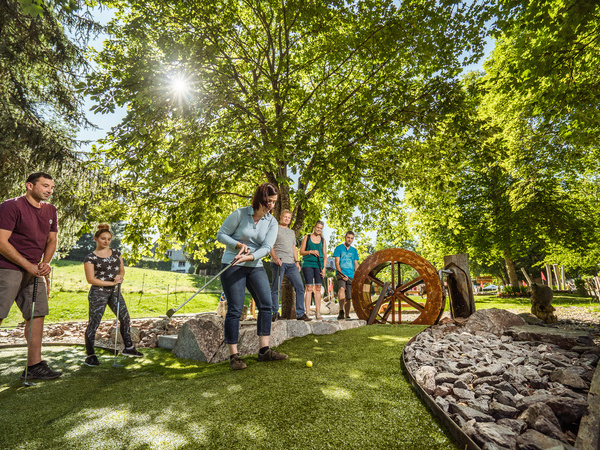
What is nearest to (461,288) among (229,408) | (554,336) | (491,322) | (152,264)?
(491,322)

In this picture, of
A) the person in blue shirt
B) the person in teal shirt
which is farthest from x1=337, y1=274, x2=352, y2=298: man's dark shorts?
the person in teal shirt

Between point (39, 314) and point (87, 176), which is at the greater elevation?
point (87, 176)

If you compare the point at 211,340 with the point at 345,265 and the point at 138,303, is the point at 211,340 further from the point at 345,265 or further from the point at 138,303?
the point at 138,303

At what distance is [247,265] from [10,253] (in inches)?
99.1

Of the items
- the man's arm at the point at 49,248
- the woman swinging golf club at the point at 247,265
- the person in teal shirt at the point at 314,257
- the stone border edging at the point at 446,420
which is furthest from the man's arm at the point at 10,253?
the person in teal shirt at the point at 314,257

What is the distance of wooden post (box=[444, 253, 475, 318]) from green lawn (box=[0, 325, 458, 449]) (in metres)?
2.65

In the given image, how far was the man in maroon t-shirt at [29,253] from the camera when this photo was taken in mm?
3320

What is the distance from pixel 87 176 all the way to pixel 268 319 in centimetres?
697

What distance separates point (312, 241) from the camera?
272 inches

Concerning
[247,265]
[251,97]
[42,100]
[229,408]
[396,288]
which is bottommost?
[229,408]

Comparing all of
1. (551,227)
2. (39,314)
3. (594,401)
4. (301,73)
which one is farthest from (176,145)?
(551,227)

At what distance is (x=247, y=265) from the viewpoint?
3.69 m

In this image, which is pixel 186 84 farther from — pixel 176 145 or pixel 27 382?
pixel 27 382

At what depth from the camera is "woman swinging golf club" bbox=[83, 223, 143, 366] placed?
432 cm
